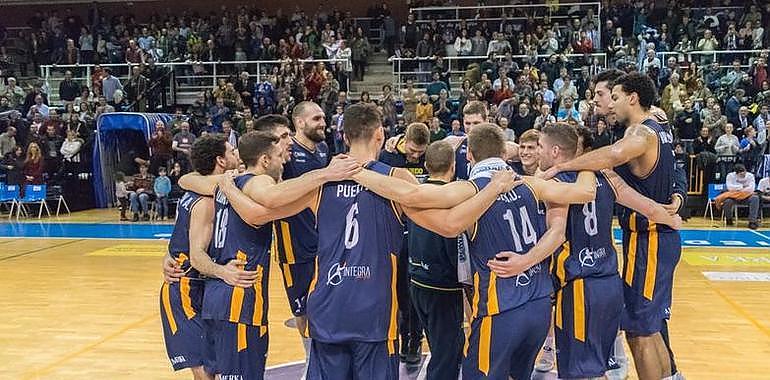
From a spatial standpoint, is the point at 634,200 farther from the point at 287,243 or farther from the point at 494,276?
the point at 287,243

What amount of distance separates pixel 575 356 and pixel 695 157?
13084 millimetres

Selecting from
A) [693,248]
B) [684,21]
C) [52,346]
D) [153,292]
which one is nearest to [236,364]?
[52,346]

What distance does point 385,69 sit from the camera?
24016mm

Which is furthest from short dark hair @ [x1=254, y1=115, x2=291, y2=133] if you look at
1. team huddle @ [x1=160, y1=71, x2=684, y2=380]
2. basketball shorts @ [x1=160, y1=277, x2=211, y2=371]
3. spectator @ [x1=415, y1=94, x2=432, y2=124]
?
spectator @ [x1=415, y1=94, x2=432, y2=124]

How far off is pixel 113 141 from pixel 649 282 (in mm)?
16899

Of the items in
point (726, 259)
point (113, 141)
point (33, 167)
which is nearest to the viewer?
point (726, 259)

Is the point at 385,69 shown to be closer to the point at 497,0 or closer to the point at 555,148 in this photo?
the point at 497,0

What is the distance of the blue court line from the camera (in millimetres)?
13000

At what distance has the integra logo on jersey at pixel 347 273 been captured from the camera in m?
3.73

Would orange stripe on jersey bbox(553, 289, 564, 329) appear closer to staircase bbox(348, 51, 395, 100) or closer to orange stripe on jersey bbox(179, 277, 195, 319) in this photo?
orange stripe on jersey bbox(179, 277, 195, 319)

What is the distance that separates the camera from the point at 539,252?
4004 millimetres

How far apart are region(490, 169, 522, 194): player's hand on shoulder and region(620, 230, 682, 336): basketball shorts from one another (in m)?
1.63

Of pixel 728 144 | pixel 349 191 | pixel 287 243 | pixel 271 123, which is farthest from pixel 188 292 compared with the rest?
pixel 728 144

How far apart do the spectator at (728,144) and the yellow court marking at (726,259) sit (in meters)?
4.74
